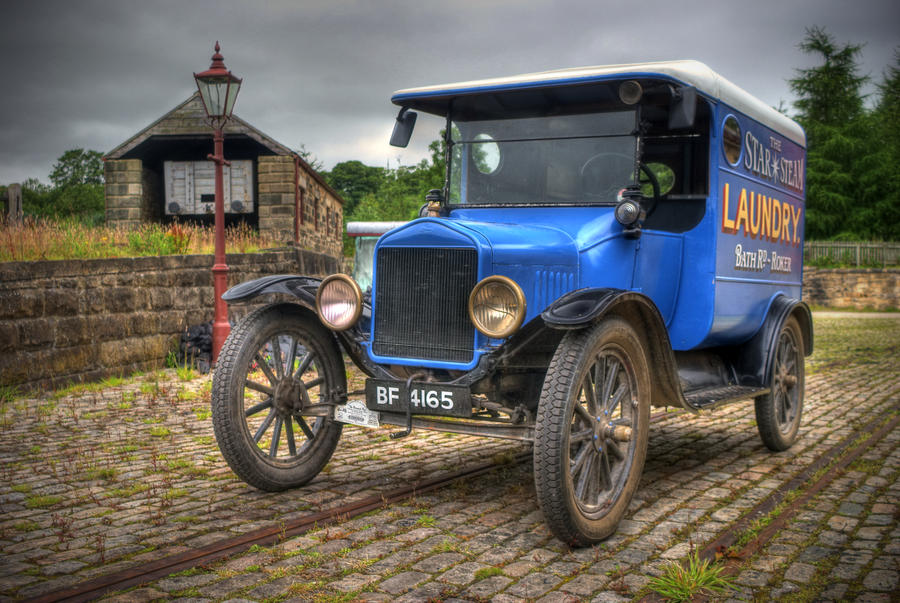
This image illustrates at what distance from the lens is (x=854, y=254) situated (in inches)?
1351

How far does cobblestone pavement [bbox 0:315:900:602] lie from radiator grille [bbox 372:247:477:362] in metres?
0.92

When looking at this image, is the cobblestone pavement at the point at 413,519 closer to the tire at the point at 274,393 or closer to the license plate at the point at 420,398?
the tire at the point at 274,393

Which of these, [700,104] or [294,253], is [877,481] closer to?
[700,104]

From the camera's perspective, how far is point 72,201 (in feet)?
183

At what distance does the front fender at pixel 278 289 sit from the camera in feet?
16.2

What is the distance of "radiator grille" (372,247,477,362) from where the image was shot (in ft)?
14.8

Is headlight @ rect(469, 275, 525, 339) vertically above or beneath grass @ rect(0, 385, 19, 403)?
above

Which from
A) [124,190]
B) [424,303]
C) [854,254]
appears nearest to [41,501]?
[424,303]

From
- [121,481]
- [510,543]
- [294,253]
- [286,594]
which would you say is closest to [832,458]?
[510,543]

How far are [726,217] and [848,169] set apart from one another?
144 feet

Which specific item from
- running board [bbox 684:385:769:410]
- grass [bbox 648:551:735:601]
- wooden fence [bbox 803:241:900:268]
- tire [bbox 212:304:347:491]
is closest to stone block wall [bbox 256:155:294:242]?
tire [bbox 212:304:347:491]

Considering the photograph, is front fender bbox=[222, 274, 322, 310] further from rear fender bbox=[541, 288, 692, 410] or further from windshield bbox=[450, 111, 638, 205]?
rear fender bbox=[541, 288, 692, 410]

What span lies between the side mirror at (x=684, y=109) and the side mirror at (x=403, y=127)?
1.85 metres

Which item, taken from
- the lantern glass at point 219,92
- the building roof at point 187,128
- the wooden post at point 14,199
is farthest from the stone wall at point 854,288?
the wooden post at point 14,199
